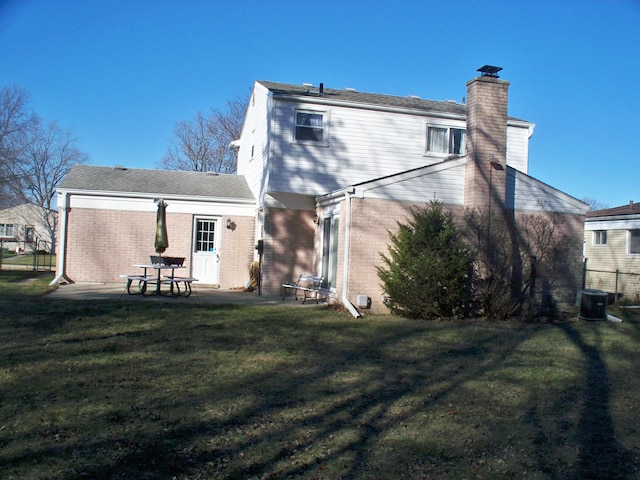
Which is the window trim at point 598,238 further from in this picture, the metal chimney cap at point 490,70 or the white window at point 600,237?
the metal chimney cap at point 490,70

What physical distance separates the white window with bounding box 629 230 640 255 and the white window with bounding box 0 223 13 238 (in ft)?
176

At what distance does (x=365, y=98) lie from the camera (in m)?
17.9

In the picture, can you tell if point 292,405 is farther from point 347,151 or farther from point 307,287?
point 347,151

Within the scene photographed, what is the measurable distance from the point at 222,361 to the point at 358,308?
5.85m

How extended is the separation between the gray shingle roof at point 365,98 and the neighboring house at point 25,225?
43649 millimetres

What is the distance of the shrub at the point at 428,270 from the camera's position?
12.5 metres

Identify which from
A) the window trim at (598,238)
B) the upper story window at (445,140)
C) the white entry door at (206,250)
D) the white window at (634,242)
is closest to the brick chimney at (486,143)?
the upper story window at (445,140)

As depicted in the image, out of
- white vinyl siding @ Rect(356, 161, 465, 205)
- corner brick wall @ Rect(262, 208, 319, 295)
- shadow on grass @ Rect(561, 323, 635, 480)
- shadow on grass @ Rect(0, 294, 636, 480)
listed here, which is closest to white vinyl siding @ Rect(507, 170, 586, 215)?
white vinyl siding @ Rect(356, 161, 465, 205)

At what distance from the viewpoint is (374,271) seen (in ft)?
44.9

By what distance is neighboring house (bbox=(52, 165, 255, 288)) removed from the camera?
57.2 ft

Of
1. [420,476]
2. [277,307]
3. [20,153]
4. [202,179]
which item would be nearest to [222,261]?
[202,179]

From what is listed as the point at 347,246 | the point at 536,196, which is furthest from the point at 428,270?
the point at 536,196

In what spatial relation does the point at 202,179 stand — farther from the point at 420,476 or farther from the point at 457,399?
the point at 420,476

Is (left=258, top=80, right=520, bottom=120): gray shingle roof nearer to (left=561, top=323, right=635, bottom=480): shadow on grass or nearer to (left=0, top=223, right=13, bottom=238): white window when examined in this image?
(left=561, top=323, right=635, bottom=480): shadow on grass
